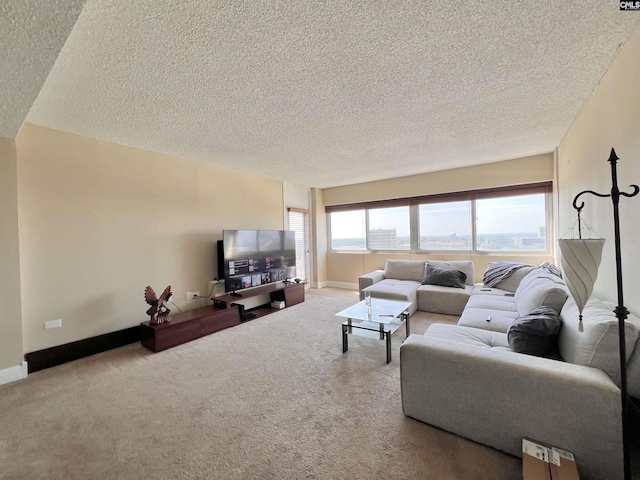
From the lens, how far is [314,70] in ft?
6.05

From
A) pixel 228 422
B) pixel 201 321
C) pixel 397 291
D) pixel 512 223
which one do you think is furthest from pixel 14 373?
Result: pixel 512 223

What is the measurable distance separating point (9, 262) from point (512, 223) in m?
6.61

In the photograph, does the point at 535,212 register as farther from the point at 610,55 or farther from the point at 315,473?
the point at 315,473

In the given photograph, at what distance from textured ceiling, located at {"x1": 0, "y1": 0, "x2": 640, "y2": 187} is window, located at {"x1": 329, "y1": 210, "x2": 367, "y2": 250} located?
9.99 ft

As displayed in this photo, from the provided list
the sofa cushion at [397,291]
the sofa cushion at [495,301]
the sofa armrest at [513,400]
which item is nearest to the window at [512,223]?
the sofa cushion at [495,301]

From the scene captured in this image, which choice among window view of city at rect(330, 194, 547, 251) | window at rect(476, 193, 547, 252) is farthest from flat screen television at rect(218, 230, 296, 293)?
window at rect(476, 193, 547, 252)

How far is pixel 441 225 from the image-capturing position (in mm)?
5102

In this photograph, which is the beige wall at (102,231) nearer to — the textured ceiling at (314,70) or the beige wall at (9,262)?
the beige wall at (9,262)

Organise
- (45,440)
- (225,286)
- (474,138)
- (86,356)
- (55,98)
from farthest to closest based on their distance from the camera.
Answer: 1. (225,286)
2. (474,138)
3. (86,356)
4. (55,98)
5. (45,440)

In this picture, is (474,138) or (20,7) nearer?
(20,7)

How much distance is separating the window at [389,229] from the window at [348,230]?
8.3 inches

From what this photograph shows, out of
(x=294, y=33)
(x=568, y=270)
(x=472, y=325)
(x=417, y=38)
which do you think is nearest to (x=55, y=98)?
(x=294, y=33)

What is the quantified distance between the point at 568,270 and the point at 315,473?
176 cm

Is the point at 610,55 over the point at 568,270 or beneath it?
over
